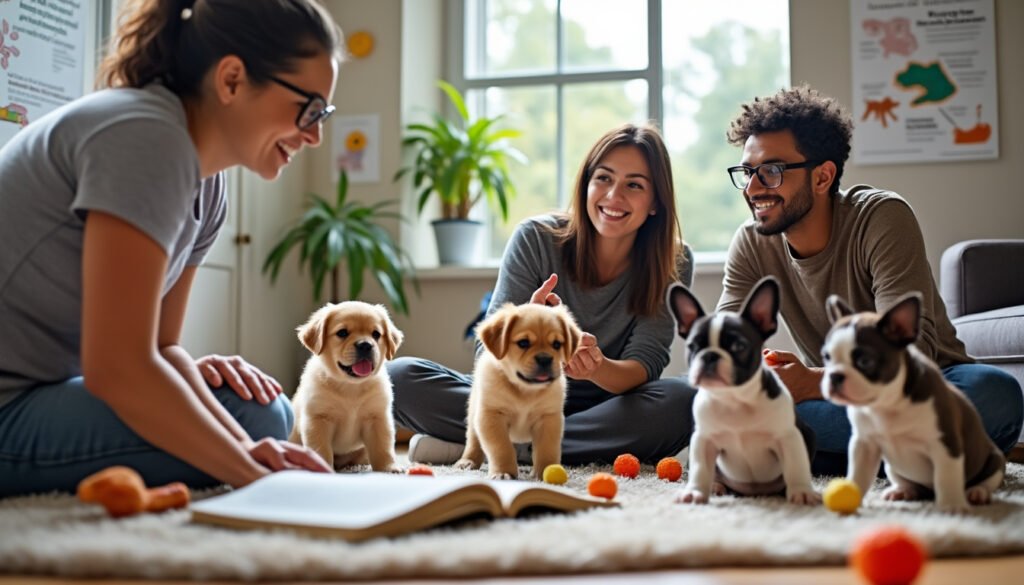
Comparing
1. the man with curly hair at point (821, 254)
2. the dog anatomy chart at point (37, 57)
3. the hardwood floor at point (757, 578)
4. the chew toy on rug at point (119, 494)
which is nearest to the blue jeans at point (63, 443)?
the chew toy on rug at point (119, 494)

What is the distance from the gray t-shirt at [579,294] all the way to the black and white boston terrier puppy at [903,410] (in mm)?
1167

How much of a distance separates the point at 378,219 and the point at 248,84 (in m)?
3.46

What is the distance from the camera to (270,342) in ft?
16.4

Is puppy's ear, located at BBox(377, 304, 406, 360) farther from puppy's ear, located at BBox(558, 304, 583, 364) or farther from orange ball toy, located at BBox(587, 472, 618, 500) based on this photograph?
orange ball toy, located at BBox(587, 472, 618, 500)

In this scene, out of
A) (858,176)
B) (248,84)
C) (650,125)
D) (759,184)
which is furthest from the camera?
(858,176)

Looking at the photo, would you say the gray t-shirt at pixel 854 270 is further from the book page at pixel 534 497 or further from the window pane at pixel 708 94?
the window pane at pixel 708 94

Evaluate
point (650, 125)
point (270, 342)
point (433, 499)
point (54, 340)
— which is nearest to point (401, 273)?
point (270, 342)

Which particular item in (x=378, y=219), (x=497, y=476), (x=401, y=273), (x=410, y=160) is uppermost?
(x=410, y=160)

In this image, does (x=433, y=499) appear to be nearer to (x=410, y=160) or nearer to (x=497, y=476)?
(x=497, y=476)

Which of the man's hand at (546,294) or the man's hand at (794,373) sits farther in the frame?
the man's hand at (546,294)

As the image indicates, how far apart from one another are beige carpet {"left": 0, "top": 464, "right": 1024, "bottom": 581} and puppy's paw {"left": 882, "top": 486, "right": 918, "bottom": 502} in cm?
18

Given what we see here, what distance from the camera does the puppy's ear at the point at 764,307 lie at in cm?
180

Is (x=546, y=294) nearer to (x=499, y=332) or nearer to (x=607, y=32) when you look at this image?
(x=499, y=332)

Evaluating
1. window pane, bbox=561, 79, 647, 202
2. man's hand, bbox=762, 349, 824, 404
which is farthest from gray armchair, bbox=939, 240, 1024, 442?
window pane, bbox=561, 79, 647, 202
